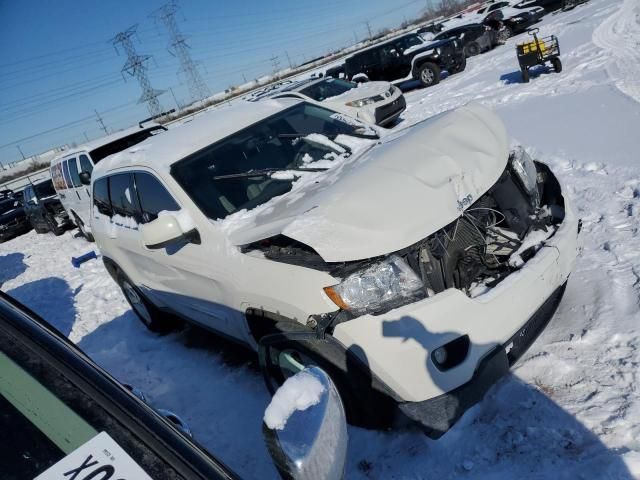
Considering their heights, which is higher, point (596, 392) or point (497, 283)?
point (497, 283)

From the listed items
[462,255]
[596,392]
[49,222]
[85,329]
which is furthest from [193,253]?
[49,222]

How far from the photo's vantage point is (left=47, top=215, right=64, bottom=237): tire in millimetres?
12781

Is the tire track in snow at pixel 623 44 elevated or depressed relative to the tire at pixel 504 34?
depressed

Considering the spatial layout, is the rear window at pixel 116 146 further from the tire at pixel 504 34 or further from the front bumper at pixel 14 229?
the tire at pixel 504 34

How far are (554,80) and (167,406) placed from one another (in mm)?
9354

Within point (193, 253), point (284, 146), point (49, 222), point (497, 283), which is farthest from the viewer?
point (49, 222)

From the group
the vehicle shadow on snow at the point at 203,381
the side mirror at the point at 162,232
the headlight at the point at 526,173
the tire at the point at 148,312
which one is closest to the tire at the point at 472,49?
the headlight at the point at 526,173

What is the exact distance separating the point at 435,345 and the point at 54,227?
13554 millimetres

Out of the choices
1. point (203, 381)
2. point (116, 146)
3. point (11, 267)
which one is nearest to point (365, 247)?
point (203, 381)

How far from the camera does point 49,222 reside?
42.2ft

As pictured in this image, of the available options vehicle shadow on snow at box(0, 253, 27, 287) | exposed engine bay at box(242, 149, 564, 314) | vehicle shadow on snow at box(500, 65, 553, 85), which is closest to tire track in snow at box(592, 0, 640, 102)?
vehicle shadow on snow at box(500, 65, 553, 85)

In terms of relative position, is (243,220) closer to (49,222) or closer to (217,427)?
(217,427)

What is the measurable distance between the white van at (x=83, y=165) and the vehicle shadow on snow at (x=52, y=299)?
173cm

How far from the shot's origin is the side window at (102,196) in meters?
4.33
